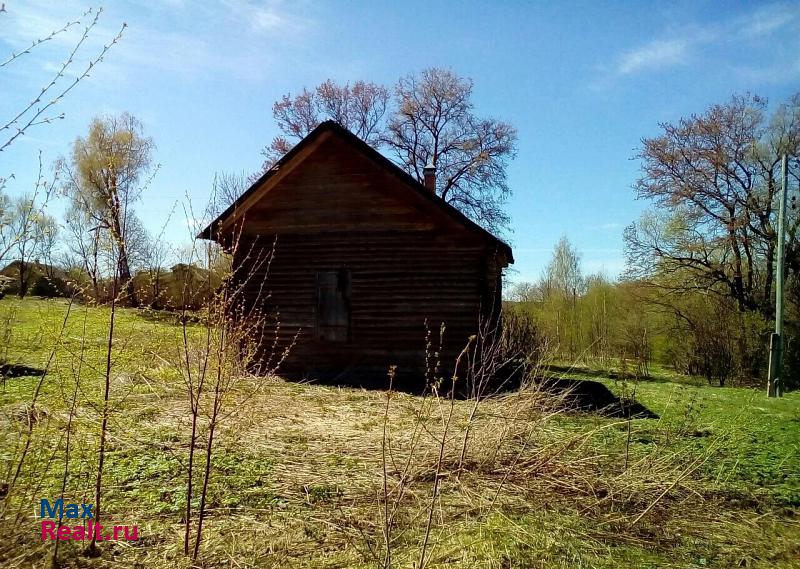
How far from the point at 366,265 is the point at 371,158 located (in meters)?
2.47

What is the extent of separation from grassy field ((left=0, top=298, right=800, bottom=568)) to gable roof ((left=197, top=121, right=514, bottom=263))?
211 inches

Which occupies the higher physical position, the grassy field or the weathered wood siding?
the weathered wood siding

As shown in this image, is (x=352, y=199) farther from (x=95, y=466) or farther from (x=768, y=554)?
(x=768, y=554)

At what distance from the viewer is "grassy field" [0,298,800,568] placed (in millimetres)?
3309

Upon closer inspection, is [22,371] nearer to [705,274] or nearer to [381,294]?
[381,294]

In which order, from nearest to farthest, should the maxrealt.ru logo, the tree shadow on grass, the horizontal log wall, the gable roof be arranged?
the maxrealt.ru logo → the tree shadow on grass → the gable roof → the horizontal log wall

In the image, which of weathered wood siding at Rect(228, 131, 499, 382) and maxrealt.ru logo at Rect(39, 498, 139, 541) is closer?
maxrealt.ru logo at Rect(39, 498, 139, 541)

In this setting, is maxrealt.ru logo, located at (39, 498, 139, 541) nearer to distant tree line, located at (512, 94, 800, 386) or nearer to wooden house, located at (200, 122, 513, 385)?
wooden house, located at (200, 122, 513, 385)

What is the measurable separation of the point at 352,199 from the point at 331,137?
1570 mm

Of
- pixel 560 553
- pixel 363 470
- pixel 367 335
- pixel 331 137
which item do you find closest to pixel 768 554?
pixel 560 553

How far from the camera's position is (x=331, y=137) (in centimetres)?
1231

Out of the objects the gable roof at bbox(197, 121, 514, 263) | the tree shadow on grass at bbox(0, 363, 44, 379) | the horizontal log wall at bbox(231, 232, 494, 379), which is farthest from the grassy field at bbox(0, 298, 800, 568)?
the gable roof at bbox(197, 121, 514, 263)

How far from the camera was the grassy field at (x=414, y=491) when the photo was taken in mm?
3309

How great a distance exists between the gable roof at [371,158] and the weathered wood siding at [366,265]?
0.23m
